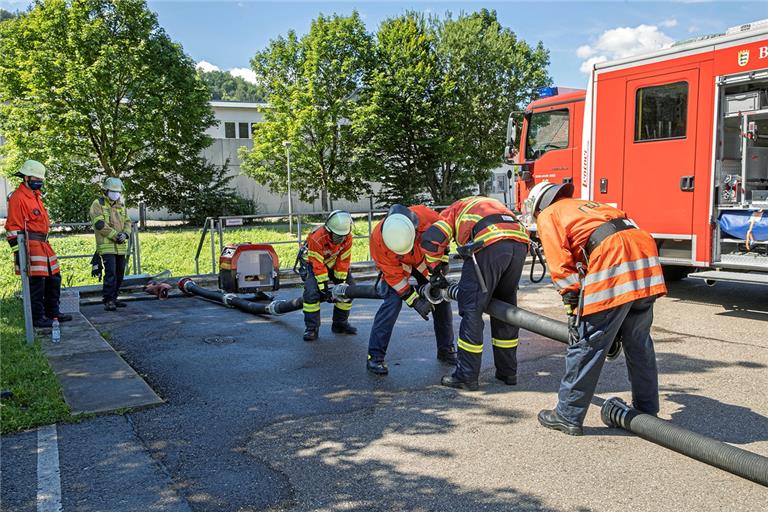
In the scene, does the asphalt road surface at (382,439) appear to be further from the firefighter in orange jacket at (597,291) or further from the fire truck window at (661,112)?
the fire truck window at (661,112)

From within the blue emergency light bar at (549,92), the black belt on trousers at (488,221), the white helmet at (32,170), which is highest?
the blue emergency light bar at (549,92)

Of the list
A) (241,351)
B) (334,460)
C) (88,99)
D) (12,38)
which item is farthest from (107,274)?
(12,38)

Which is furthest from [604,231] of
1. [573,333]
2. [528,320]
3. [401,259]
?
[401,259]

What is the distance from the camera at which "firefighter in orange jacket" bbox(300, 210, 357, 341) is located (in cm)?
688

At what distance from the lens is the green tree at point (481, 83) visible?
1236 inches

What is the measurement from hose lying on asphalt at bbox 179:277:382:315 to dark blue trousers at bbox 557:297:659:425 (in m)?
2.49

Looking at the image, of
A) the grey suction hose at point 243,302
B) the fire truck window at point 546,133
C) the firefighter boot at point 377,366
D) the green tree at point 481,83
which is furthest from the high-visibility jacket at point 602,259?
the green tree at point 481,83

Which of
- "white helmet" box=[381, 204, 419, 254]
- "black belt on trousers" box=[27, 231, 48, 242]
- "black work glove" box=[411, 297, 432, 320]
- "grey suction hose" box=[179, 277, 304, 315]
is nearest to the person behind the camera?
"white helmet" box=[381, 204, 419, 254]

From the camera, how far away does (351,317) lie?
845 centimetres

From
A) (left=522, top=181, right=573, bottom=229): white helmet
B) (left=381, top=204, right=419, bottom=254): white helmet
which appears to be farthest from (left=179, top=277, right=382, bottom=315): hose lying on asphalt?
(left=522, top=181, right=573, bottom=229): white helmet

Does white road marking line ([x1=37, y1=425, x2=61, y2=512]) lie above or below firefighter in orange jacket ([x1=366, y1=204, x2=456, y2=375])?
below

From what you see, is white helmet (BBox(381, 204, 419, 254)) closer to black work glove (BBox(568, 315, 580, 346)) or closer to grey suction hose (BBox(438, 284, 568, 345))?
grey suction hose (BBox(438, 284, 568, 345))

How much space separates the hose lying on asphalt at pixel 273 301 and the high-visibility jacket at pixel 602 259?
8.01ft

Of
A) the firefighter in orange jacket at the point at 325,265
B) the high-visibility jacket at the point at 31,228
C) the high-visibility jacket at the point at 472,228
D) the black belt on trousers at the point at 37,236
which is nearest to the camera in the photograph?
the high-visibility jacket at the point at 472,228
